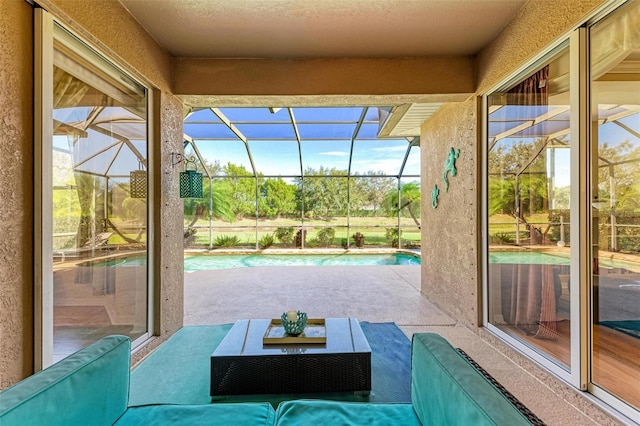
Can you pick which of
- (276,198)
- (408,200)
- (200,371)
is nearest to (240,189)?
(276,198)

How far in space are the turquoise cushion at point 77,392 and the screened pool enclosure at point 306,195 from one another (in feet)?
28.4

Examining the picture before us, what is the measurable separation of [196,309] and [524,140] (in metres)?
4.15

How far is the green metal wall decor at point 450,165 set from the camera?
12.2ft

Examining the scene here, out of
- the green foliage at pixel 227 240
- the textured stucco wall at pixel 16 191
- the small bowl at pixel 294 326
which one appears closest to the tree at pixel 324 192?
→ the green foliage at pixel 227 240

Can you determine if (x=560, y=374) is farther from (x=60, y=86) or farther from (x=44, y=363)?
(x=60, y=86)

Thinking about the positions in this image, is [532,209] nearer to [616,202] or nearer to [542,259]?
[542,259]

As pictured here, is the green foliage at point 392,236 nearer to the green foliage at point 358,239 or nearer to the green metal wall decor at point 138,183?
the green foliage at point 358,239

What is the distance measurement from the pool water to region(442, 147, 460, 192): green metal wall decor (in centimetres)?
593

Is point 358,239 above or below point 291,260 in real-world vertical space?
above

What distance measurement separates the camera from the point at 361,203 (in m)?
10.7

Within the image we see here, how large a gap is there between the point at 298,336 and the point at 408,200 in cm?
898

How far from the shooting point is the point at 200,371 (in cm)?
254

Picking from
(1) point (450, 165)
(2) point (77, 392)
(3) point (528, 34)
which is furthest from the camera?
(1) point (450, 165)

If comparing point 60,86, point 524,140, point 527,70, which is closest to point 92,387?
point 60,86
